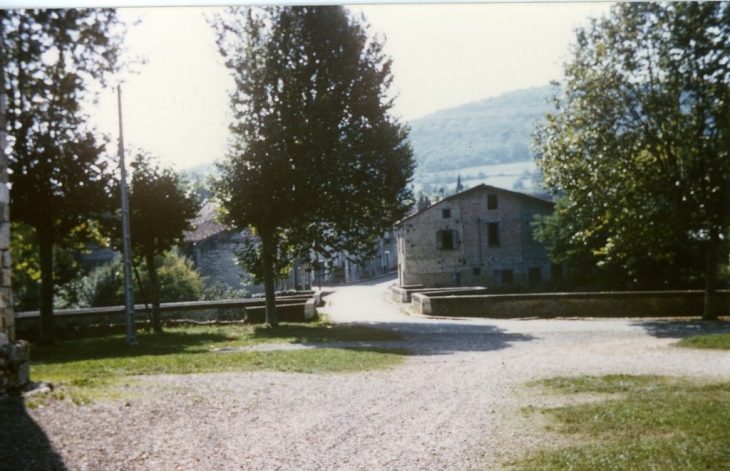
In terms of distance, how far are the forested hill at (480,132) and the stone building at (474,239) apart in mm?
389

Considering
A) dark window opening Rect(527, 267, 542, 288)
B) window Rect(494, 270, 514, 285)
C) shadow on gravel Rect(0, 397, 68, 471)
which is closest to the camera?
shadow on gravel Rect(0, 397, 68, 471)

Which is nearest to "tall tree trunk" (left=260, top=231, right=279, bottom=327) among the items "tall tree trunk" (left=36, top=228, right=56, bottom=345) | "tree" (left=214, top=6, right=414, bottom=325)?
"tree" (left=214, top=6, right=414, bottom=325)

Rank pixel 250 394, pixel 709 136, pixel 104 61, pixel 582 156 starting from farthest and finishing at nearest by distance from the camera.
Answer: pixel 582 156, pixel 709 136, pixel 104 61, pixel 250 394

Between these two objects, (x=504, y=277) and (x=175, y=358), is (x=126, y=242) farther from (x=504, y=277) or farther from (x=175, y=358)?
(x=504, y=277)

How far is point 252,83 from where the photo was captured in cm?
549

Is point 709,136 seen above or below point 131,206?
above

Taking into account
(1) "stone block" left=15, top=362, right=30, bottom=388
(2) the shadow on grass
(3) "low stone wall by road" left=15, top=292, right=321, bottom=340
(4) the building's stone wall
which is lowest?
(1) "stone block" left=15, top=362, right=30, bottom=388

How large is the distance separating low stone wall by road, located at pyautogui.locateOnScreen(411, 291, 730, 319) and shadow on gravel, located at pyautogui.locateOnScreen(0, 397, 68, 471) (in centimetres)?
383

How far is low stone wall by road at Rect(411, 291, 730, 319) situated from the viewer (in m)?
5.78

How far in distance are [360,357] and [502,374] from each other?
1288 millimetres

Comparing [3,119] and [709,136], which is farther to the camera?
[709,136]

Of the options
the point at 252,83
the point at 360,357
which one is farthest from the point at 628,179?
the point at 252,83

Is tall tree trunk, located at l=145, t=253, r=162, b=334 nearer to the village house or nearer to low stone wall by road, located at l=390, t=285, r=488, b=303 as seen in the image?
the village house

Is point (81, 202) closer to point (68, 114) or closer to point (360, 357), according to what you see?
point (68, 114)
